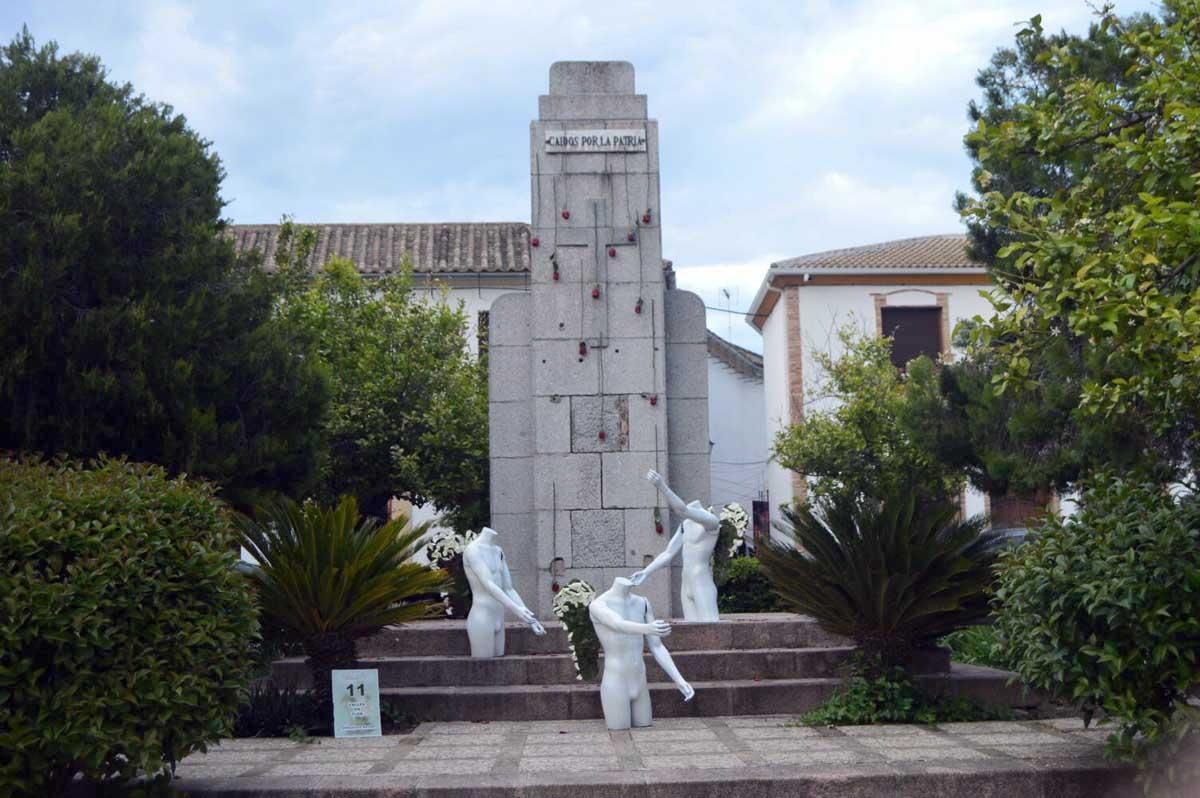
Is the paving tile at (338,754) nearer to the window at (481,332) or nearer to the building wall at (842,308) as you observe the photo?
the window at (481,332)

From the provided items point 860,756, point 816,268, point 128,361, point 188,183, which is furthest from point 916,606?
point 816,268

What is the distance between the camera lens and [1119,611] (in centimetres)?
648

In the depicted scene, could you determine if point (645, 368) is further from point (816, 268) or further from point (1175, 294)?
point (816, 268)

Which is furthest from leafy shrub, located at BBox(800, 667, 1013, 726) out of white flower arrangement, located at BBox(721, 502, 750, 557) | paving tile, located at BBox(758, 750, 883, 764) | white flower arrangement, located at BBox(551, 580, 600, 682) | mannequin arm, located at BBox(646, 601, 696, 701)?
white flower arrangement, located at BBox(721, 502, 750, 557)

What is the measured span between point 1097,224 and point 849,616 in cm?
333

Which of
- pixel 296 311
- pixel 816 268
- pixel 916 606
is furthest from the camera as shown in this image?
pixel 816 268

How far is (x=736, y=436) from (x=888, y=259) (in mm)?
7617

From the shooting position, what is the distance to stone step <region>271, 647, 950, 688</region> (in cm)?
1052

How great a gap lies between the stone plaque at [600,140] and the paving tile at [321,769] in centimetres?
716

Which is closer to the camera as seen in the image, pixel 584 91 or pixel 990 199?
pixel 990 199

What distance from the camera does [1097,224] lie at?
7.38m

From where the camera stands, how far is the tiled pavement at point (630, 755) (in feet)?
23.2

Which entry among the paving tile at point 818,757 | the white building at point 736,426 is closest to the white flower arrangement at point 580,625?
the paving tile at point 818,757

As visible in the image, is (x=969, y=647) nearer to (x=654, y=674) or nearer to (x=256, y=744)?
(x=654, y=674)
